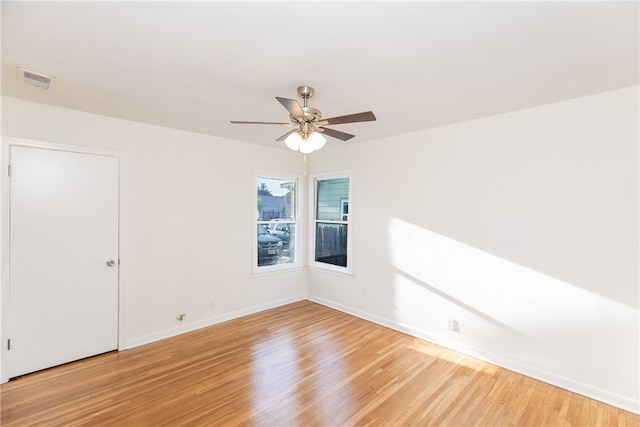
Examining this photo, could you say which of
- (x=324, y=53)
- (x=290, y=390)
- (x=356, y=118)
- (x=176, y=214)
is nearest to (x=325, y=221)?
(x=176, y=214)

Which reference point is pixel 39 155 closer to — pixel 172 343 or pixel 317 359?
pixel 172 343

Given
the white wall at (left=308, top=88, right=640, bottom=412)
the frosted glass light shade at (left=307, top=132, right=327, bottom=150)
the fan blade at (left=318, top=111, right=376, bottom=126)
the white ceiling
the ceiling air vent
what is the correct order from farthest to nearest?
the white wall at (left=308, top=88, right=640, bottom=412), the frosted glass light shade at (left=307, top=132, right=327, bottom=150), the ceiling air vent, the fan blade at (left=318, top=111, right=376, bottom=126), the white ceiling

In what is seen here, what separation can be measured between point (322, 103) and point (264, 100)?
531mm

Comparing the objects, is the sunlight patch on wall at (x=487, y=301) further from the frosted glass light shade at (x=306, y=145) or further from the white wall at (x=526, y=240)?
the frosted glass light shade at (x=306, y=145)

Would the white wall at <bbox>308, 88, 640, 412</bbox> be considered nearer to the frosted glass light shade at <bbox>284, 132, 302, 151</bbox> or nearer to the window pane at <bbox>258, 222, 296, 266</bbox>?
the window pane at <bbox>258, 222, 296, 266</bbox>

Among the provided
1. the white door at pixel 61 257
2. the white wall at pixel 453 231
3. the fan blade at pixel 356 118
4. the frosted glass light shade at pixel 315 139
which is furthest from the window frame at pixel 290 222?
the fan blade at pixel 356 118

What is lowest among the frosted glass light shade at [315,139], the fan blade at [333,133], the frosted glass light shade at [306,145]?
the frosted glass light shade at [306,145]

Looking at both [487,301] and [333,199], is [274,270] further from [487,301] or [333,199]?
[487,301]

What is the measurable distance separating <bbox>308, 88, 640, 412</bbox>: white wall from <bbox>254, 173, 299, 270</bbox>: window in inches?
65.2

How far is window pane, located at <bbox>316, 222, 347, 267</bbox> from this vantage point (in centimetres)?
472

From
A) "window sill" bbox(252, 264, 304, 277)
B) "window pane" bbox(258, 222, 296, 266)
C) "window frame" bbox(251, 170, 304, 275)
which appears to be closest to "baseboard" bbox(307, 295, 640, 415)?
"window sill" bbox(252, 264, 304, 277)

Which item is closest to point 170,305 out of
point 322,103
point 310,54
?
point 322,103

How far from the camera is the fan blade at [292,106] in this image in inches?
75.4

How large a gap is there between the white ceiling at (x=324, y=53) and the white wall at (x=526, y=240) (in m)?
0.41
